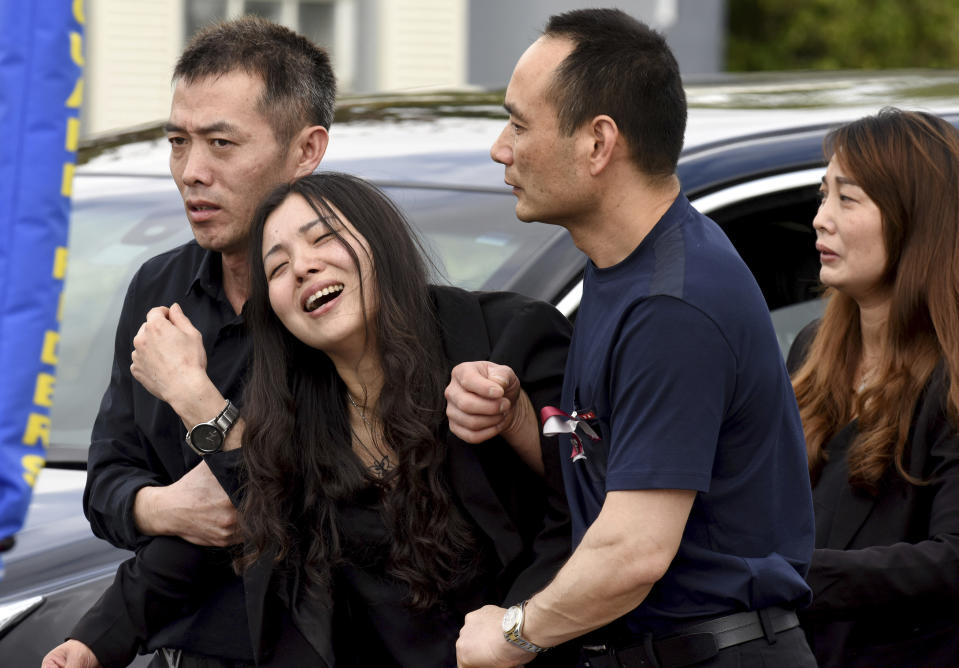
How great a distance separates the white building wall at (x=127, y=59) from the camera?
41.2ft

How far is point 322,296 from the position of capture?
247cm

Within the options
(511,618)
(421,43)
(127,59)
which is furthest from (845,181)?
(421,43)

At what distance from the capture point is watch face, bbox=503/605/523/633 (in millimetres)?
2260

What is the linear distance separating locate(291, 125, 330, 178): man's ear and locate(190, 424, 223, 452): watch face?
0.63 meters

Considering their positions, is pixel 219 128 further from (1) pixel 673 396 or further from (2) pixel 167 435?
(1) pixel 673 396

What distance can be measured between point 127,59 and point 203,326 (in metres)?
10.5

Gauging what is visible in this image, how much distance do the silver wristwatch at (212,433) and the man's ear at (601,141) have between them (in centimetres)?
81

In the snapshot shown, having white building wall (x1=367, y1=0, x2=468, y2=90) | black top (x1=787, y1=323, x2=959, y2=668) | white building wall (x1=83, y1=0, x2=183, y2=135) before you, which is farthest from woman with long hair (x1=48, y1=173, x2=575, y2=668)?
white building wall (x1=367, y1=0, x2=468, y2=90)

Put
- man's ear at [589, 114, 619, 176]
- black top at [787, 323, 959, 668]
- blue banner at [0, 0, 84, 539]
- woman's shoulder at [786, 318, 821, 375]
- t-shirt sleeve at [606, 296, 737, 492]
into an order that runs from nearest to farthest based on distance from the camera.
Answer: blue banner at [0, 0, 84, 539] < t-shirt sleeve at [606, 296, 737, 492] < man's ear at [589, 114, 619, 176] < black top at [787, 323, 959, 668] < woman's shoulder at [786, 318, 821, 375]

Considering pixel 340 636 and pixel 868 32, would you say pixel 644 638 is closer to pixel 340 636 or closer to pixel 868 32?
pixel 340 636

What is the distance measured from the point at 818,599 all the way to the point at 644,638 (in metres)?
0.60

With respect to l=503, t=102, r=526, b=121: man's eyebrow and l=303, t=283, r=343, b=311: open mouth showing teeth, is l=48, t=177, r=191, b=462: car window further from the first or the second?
l=503, t=102, r=526, b=121: man's eyebrow

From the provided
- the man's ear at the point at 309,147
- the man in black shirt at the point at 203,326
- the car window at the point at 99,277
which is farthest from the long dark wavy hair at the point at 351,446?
the car window at the point at 99,277

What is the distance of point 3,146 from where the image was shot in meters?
1.81
